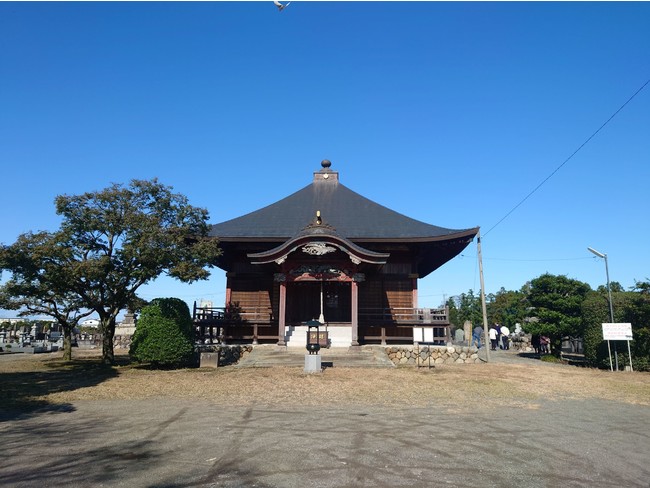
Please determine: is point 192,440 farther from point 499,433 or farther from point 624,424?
point 624,424

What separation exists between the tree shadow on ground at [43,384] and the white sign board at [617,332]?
18148mm

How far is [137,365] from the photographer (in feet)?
58.6

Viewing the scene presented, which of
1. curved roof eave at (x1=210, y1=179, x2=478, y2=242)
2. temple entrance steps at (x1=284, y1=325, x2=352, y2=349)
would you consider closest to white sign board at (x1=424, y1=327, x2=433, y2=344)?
temple entrance steps at (x1=284, y1=325, x2=352, y2=349)

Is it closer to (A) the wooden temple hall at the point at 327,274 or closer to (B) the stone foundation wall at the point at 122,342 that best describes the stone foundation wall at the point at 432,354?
(A) the wooden temple hall at the point at 327,274

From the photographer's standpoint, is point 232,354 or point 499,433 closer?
point 499,433

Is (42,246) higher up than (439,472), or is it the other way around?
(42,246)

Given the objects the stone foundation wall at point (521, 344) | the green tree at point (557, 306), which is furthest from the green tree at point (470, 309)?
the green tree at point (557, 306)

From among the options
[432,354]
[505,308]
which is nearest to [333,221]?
[432,354]

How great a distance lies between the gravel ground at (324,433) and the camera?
5293 millimetres

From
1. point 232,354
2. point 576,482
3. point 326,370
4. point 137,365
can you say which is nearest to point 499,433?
point 576,482

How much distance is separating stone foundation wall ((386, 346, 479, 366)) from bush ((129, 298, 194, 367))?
8.38 meters

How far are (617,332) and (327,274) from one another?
1176cm

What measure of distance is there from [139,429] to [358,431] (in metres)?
3.73

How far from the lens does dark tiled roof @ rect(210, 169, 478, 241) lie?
73.8ft
